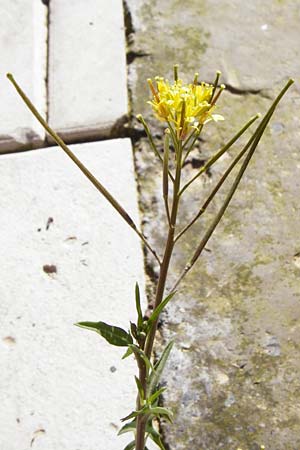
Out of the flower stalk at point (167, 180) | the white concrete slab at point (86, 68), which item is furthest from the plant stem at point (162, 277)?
the white concrete slab at point (86, 68)

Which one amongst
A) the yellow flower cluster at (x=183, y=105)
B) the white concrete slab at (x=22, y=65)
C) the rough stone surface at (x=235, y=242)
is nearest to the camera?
the yellow flower cluster at (x=183, y=105)

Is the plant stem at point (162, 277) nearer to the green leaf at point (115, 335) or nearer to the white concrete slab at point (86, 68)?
the green leaf at point (115, 335)

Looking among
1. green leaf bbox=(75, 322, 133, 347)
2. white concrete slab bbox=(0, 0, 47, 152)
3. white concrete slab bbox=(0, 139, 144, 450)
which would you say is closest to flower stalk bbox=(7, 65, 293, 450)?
green leaf bbox=(75, 322, 133, 347)

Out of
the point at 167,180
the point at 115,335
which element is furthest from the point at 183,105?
the point at 115,335

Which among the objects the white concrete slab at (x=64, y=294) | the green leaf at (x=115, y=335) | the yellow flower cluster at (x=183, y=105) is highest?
the yellow flower cluster at (x=183, y=105)

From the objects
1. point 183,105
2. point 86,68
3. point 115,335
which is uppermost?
point 183,105

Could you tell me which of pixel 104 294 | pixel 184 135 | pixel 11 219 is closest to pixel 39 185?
pixel 11 219

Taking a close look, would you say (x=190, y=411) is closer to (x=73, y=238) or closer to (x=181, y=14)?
(x=73, y=238)

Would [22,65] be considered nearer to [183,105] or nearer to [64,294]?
[64,294]
